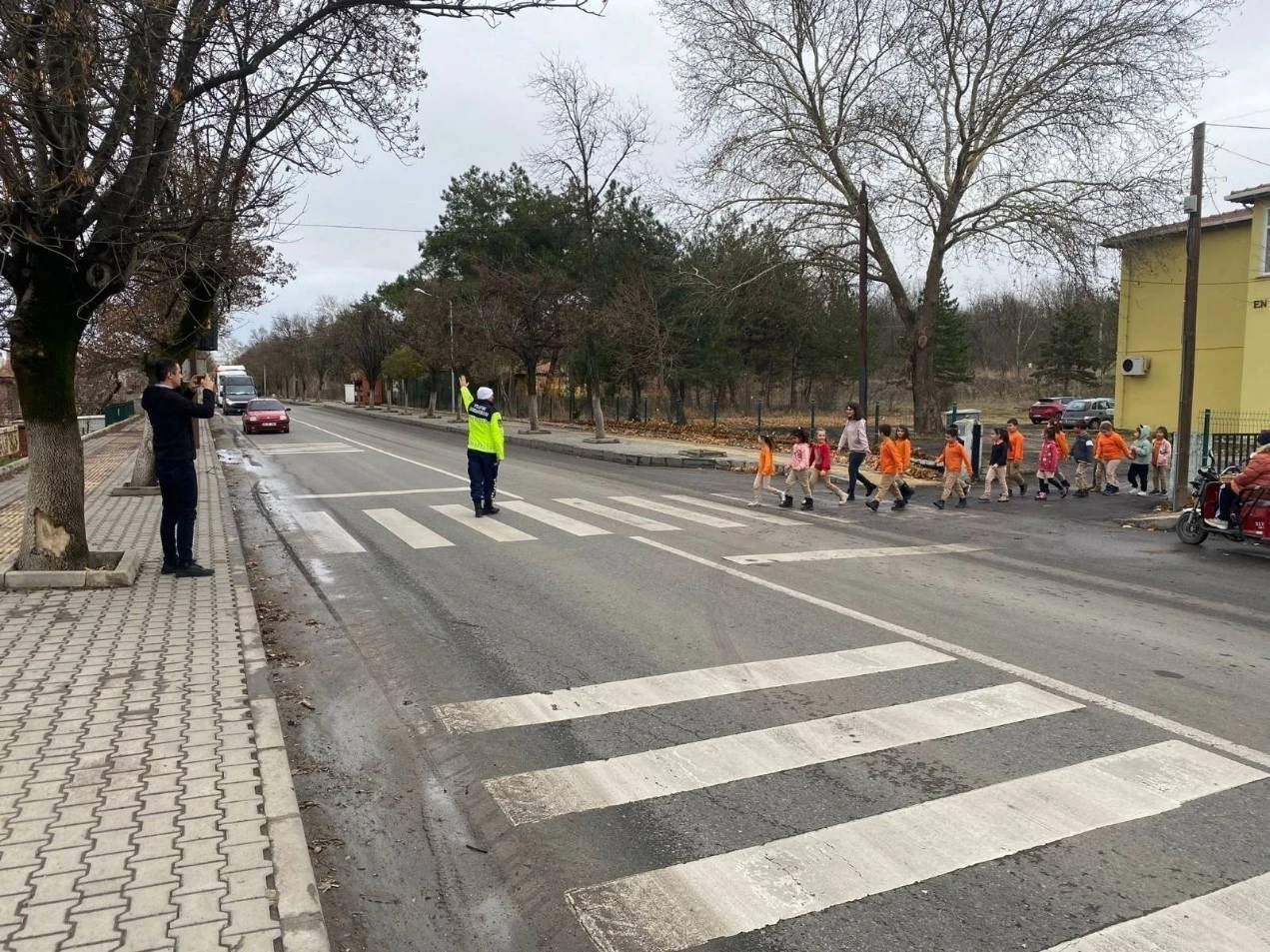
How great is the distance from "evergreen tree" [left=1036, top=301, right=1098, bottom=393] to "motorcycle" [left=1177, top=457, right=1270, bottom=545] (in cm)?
4925

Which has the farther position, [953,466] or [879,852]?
[953,466]

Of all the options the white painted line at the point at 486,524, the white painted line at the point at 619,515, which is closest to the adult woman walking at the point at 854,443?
the white painted line at the point at 619,515

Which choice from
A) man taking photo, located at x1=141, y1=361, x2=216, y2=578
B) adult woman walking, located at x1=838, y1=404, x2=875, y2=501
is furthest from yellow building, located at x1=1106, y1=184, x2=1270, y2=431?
man taking photo, located at x1=141, y1=361, x2=216, y2=578

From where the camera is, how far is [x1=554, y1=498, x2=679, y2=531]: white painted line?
39.3 feet

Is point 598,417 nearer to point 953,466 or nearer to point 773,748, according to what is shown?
point 953,466

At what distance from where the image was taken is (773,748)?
4555 mm

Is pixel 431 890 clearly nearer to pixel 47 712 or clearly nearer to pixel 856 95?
pixel 47 712

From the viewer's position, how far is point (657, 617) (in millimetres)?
7168

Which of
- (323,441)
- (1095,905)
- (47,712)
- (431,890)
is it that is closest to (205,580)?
(47,712)

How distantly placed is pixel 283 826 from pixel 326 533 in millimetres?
8377

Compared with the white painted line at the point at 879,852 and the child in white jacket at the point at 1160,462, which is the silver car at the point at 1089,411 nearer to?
the child in white jacket at the point at 1160,462

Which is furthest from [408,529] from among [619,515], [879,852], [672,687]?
[879,852]

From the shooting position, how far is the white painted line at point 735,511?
13.0m

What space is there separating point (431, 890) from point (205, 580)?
18.9 ft
